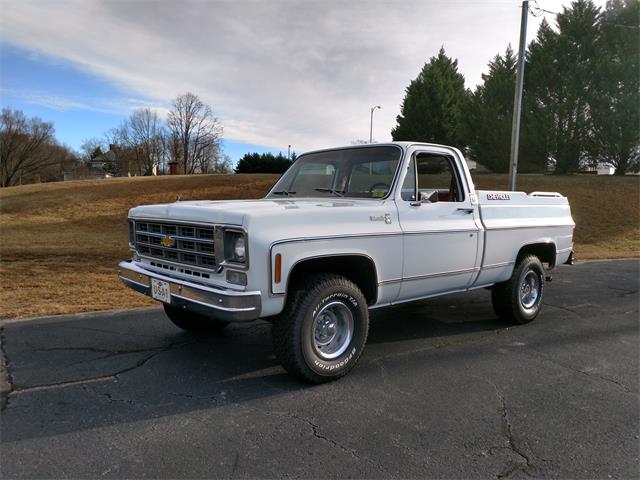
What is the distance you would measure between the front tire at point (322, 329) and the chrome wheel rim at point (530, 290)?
9.33ft

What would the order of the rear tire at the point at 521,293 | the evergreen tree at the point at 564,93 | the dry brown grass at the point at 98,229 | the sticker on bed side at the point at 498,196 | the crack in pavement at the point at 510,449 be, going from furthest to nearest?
the evergreen tree at the point at 564,93 → the dry brown grass at the point at 98,229 → the rear tire at the point at 521,293 → the sticker on bed side at the point at 498,196 → the crack in pavement at the point at 510,449

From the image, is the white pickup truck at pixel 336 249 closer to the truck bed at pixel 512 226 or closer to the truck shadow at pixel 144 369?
the truck bed at pixel 512 226

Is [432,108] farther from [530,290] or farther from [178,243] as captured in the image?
[178,243]

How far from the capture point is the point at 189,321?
Answer: 5195mm

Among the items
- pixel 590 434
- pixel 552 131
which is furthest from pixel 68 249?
pixel 552 131

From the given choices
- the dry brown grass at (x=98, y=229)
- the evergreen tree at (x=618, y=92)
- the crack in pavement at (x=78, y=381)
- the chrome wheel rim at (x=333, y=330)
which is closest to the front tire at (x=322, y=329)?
the chrome wheel rim at (x=333, y=330)

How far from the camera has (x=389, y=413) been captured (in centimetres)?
344

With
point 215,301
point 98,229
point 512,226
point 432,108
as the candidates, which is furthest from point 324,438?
point 432,108

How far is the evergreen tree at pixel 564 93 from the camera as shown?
26656mm

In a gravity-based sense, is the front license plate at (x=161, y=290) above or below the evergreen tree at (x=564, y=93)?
below

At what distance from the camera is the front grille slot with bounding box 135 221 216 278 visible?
146 inches

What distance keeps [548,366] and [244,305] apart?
117 inches

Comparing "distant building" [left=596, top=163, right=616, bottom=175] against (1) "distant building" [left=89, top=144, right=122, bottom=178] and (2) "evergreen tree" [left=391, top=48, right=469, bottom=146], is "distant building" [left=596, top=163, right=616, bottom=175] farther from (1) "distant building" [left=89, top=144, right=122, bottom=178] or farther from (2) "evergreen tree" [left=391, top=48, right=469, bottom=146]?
(1) "distant building" [left=89, top=144, right=122, bottom=178]

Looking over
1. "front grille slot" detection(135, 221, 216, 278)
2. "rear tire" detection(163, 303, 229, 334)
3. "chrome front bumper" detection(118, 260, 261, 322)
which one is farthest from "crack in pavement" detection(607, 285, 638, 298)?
"front grille slot" detection(135, 221, 216, 278)
